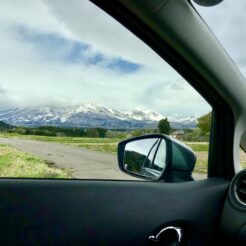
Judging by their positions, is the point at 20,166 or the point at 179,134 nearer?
the point at 20,166

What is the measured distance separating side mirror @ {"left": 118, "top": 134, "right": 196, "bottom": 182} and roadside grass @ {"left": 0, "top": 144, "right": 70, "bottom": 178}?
0.45m

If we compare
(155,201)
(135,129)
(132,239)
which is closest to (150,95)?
(135,129)

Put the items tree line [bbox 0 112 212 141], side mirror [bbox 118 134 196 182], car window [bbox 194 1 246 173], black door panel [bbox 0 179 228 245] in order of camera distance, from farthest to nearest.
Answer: side mirror [bbox 118 134 196 182]
tree line [bbox 0 112 212 141]
car window [bbox 194 1 246 173]
black door panel [bbox 0 179 228 245]

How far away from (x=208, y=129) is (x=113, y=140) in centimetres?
71

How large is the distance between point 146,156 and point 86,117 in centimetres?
50

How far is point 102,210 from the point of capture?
8.00 feet

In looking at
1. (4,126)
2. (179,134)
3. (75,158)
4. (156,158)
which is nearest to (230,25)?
(179,134)

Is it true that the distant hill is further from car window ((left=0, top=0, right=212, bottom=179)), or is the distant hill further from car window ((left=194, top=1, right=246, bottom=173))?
car window ((left=194, top=1, right=246, bottom=173))

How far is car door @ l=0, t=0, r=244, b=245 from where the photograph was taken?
2271mm

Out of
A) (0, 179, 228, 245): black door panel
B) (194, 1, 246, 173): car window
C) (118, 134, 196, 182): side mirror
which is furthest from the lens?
(118, 134, 196, 182): side mirror

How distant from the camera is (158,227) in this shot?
253cm

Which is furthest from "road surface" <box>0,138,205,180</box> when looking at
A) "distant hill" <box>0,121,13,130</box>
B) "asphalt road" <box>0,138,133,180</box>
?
"distant hill" <box>0,121,13,130</box>

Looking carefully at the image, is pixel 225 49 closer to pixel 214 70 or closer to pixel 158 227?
pixel 214 70

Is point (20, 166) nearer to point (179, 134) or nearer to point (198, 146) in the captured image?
point (179, 134)
